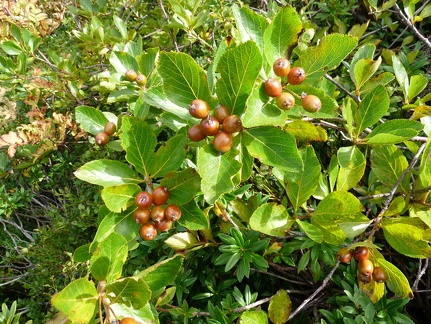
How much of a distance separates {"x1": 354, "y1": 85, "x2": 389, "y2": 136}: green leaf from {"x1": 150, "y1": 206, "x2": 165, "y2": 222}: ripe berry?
0.85 meters

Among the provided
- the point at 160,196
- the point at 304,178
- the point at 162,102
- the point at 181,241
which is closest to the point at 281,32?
the point at 162,102

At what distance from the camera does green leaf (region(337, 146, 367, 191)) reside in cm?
142

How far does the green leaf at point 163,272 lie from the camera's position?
129 cm

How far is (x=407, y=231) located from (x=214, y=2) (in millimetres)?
2075

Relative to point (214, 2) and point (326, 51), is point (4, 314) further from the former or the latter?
point (214, 2)

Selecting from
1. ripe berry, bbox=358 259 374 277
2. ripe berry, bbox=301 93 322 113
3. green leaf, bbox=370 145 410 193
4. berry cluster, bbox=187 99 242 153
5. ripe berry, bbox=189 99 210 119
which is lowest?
ripe berry, bbox=358 259 374 277

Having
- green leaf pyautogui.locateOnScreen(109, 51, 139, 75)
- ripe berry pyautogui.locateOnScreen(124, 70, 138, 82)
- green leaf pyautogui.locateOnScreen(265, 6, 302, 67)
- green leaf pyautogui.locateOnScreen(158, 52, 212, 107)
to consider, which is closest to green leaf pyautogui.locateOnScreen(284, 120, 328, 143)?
green leaf pyautogui.locateOnScreen(265, 6, 302, 67)

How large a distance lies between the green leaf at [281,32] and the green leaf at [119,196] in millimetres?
664

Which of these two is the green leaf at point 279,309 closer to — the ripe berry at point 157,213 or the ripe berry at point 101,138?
the ripe berry at point 157,213

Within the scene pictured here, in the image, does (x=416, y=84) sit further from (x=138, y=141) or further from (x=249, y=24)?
(x=138, y=141)

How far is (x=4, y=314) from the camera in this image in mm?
1903

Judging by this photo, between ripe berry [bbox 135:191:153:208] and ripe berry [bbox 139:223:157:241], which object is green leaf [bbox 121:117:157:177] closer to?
ripe berry [bbox 135:191:153:208]

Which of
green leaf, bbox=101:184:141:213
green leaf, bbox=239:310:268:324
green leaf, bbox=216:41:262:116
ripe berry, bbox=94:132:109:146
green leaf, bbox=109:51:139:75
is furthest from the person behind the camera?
green leaf, bbox=109:51:139:75

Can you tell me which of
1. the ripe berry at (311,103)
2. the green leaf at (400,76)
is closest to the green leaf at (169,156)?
the ripe berry at (311,103)
